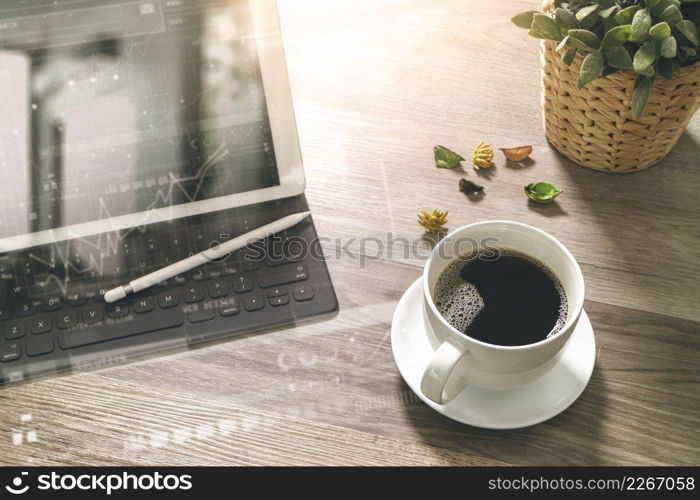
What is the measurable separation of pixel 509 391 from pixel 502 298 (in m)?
0.08

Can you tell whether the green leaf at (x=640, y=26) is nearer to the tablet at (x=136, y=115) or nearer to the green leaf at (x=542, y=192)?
the green leaf at (x=542, y=192)

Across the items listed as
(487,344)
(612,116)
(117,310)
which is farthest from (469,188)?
(117,310)

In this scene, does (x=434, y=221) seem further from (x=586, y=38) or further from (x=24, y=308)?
(x=24, y=308)

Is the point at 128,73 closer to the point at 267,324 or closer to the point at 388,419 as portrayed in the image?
the point at 267,324

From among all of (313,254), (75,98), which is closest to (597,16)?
(313,254)

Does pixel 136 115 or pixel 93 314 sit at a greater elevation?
pixel 136 115

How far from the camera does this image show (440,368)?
50 centimetres

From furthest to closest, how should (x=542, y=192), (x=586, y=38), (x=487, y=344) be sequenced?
(x=542, y=192) → (x=586, y=38) → (x=487, y=344)

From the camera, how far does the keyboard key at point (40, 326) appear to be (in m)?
0.61

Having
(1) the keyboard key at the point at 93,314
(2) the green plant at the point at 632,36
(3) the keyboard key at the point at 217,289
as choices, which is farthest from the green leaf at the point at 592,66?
(1) the keyboard key at the point at 93,314
